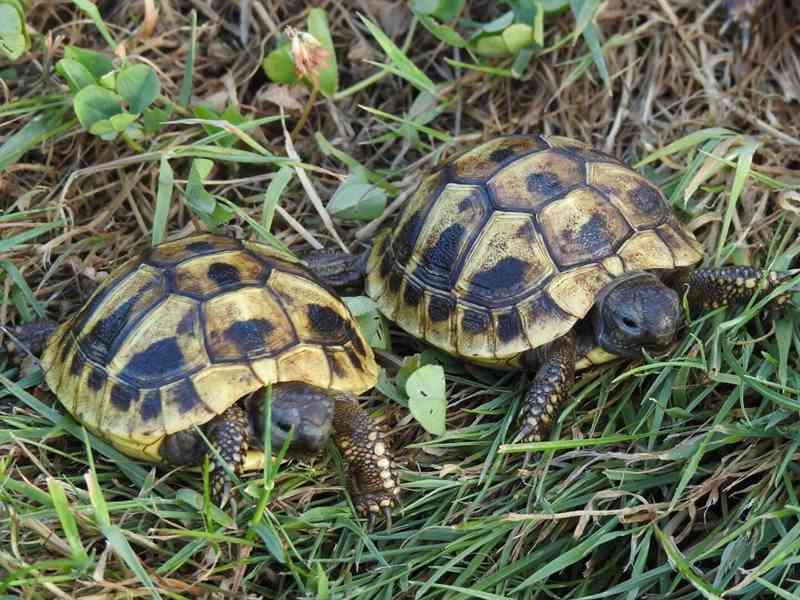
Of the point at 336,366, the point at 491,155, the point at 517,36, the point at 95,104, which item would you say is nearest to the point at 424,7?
the point at 517,36

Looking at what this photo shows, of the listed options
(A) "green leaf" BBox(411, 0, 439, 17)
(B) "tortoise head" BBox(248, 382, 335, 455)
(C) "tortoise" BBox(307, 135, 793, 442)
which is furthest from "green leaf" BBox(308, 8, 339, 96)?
(B) "tortoise head" BBox(248, 382, 335, 455)

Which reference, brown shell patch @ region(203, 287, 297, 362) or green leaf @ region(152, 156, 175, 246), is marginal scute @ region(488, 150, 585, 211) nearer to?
brown shell patch @ region(203, 287, 297, 362)

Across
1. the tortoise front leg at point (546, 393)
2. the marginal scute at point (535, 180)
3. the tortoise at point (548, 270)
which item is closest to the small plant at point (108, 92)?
the tortoise at point (548, 270)

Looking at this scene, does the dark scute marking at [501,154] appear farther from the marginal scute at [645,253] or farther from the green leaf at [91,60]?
the green leaf at [91,60]

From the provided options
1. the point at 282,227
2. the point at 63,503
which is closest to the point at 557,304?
the point at 282,227

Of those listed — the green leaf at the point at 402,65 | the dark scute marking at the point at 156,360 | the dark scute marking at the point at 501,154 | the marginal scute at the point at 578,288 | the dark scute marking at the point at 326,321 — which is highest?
the green leaf at the point at 402,65

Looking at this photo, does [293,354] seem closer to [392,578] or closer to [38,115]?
[392,578]
